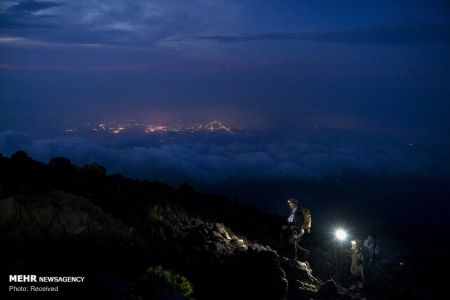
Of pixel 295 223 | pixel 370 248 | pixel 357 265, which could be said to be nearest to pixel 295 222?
pixel 295 223

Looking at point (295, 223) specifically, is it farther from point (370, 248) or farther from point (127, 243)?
point (127, 243)

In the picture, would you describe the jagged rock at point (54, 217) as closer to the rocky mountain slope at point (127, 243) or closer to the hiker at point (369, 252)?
the rocky mountain slope at point (127, 243)

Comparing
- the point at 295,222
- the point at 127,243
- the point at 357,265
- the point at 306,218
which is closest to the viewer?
the point at 127,243

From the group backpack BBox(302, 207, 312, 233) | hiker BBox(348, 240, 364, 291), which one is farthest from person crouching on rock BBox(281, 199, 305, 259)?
hiker BBox(348, 240, 364, 291)

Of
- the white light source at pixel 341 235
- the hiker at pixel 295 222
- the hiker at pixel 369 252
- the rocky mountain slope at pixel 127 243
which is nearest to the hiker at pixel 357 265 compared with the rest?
the hiker at pixel 369 252

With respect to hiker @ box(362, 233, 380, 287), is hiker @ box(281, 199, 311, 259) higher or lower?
higher

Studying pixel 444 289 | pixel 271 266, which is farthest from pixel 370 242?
pixel 271 266

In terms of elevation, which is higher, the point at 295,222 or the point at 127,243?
the point at 127,243

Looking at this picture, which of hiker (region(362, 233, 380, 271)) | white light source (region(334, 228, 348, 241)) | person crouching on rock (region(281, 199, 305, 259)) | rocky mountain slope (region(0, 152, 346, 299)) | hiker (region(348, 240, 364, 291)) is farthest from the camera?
white light source (region(334, 228, 348, 241))

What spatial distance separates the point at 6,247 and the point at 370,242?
1369 cm

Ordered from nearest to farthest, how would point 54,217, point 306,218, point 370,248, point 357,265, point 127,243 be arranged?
point 54,217 < point 127,243 < point 357,265 < point 370,248 < point 306,218

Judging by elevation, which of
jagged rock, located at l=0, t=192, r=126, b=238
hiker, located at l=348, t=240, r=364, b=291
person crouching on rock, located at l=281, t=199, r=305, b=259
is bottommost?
hiker, located at l=348, t=240, r=364, b=291

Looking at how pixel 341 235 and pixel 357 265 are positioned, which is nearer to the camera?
pixel 357 265

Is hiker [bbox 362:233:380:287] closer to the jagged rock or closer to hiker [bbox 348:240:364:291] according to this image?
hiker [bbox 348:240:364:291]
